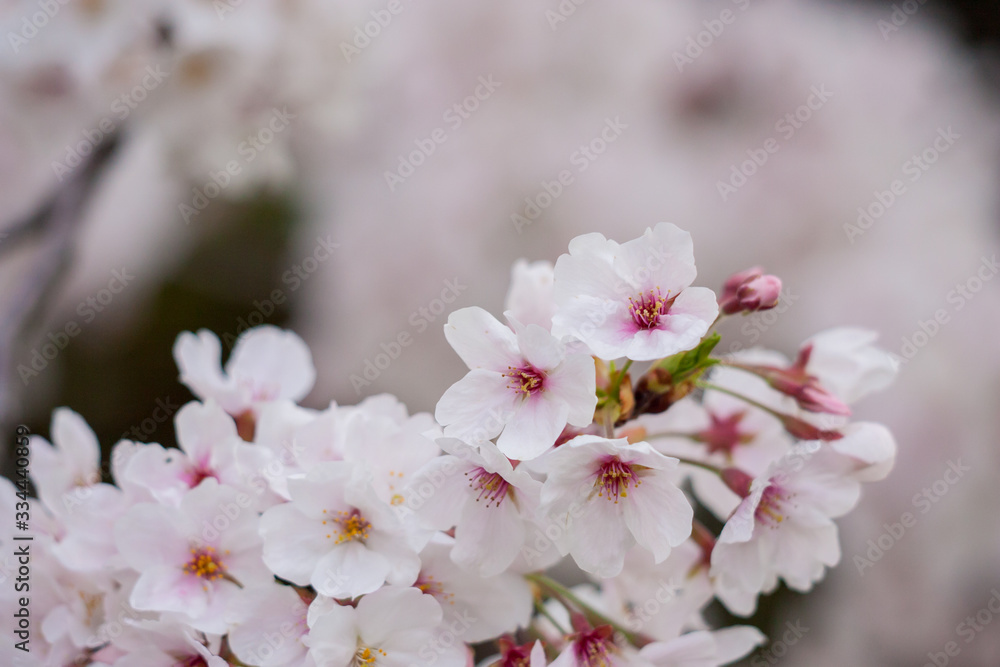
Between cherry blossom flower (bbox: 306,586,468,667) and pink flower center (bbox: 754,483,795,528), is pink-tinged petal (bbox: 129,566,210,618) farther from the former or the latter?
pink flower center (bbox: 754,483,795,528)

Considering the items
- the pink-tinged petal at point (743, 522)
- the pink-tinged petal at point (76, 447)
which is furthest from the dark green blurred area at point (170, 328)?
the pink-tinged petal at point (743, 522)

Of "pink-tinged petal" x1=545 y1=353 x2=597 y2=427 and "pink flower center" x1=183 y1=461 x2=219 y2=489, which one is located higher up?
"pink-tinged petal" x1=545 y1=353 x2=597 y2=427

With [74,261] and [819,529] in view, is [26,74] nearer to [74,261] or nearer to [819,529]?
[74,261]

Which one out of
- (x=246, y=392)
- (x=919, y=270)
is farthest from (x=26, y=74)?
(x=919, y=270)
